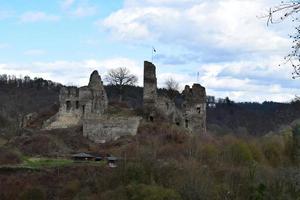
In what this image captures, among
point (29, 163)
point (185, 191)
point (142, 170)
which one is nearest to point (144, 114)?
point (29, 163)

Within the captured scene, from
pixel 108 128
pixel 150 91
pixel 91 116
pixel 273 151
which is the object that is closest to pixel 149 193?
pixel 108 128

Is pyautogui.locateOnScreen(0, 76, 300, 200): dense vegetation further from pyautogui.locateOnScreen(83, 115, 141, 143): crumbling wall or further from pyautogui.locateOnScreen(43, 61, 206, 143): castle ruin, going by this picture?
pyautogui.locateOnScreen(43, 61, 206, 143): castle ruin

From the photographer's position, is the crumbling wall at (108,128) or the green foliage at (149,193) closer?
the green foliage at (149,193)

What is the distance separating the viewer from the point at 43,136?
2269 inches

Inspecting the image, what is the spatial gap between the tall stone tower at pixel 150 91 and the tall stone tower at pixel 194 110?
3.65 metres

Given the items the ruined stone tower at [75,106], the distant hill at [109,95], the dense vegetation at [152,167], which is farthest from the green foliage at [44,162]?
the distant hill at [109,95]

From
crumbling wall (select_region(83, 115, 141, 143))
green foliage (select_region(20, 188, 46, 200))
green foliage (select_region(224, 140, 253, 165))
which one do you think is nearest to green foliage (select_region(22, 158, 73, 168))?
green foliage (select_region(20, 188, 46, 200))

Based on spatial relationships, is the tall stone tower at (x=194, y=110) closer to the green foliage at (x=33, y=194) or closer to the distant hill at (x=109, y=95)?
the green foliage at (x=33, y=194)

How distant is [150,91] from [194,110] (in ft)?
17.0

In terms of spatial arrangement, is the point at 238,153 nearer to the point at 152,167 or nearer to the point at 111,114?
the point at 111,114

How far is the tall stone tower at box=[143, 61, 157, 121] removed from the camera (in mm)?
63250

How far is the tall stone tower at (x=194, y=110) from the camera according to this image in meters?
64.5

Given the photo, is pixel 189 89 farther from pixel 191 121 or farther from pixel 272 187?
pixel 272 187

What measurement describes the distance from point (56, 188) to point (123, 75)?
40336mm
